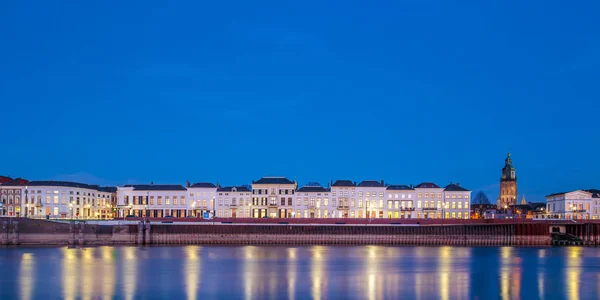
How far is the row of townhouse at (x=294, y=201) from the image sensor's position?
10462 cm

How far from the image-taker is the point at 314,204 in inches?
4112

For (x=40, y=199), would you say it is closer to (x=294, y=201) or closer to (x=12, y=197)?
(x=12, y=197)

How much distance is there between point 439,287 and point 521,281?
22.2 feet

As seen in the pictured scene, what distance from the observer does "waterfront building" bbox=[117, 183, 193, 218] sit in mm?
105375

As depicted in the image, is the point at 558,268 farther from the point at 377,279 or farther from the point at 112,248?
the point at 112,248

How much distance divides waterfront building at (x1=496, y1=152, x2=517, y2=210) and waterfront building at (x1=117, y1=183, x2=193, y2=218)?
117m

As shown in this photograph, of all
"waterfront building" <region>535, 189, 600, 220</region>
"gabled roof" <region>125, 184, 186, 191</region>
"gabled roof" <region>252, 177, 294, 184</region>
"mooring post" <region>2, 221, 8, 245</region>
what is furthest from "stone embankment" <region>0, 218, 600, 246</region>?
"waterfront building" <region>535, 189, 600, 220</region>

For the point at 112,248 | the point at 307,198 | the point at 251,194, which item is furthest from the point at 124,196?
the point at 112,248

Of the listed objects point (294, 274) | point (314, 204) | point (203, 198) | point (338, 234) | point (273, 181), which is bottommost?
point (294, 274)

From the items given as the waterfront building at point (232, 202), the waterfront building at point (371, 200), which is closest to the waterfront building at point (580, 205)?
the waterfront building at point (371, 200)

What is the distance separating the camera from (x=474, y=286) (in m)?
41.8

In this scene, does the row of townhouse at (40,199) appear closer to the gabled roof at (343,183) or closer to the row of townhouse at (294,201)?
the row of townhouse at (294,201)

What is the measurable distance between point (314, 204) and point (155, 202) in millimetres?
25884

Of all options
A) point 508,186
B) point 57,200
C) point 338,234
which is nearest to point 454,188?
point 338,234
